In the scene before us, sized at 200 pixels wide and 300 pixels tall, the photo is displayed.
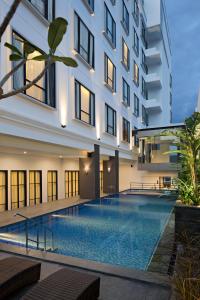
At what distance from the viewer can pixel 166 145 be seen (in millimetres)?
28625

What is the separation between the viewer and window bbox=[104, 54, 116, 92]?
1718cm

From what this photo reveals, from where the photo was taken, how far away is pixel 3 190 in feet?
43.0

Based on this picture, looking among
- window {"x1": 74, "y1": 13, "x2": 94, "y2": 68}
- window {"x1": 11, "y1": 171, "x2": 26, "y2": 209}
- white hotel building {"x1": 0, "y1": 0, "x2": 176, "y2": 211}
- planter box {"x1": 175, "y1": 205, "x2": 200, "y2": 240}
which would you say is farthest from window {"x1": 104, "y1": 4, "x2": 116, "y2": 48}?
planter box {"x1": 175, "y1": 205, "x2": 200, "y2": 240}

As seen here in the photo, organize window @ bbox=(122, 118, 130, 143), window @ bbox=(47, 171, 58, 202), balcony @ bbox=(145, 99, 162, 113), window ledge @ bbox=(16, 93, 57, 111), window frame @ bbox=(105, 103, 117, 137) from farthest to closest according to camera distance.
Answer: balcony @ bbox=(145, 99, 162, 113)
window @ bbox=(122, 118, 130, 143)
window frame @ bbox=(105, 103, 117, 137)
window @ bbox=(47, 171, 58, 202)
window ledge @ bbox=(16, 93, 57, 111)

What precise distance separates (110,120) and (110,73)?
3540 mm

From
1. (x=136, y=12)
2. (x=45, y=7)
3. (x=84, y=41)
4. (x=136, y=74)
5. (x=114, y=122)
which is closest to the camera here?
(x=45, y=7)

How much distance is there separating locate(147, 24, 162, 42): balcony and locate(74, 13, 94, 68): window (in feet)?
67.1

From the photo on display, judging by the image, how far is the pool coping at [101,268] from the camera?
4.36 metres

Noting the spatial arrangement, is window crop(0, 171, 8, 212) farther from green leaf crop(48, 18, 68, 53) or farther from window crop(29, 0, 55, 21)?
green leaf crop(48, 18, 68, 53)

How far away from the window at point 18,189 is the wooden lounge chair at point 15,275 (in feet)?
32.3

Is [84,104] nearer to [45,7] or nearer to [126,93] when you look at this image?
[45,7]

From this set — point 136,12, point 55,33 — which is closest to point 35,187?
point 55,33

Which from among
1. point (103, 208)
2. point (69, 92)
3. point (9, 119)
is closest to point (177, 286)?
point (9, 119)

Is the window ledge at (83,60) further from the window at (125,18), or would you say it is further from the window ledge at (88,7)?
the window at (125,18)
